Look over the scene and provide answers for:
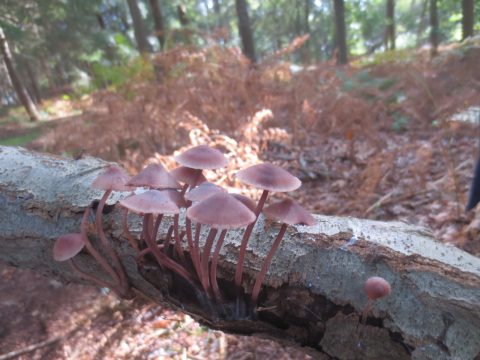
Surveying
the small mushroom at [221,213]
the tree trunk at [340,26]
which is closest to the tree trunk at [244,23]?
the tree trunk at [340,26]

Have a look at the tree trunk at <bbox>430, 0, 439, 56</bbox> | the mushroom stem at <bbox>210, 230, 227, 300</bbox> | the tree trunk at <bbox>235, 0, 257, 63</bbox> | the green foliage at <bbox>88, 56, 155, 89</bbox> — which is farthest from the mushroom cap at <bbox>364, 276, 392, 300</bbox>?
the tree trunk at <bbox>430, 0, 439, 56</bbox>

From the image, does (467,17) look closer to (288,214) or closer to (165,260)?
(288,214)

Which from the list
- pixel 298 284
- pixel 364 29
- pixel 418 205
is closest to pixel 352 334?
pixel 298 284

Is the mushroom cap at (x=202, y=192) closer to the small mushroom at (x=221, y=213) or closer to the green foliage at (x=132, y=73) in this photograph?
the small mushroom at (x=221, y=213)

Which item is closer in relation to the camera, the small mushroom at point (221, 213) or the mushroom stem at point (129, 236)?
the small mushroom at point (221, 213)

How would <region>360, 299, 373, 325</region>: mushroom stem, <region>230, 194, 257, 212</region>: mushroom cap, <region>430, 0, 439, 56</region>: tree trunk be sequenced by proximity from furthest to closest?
1. <region>430, 0, 439, 56</region>: tree trunk
2. <region>230, 194, 257, 212</region>: mushroom cap
3. <region>360, 299, 373, 325</region>: mushroom stem

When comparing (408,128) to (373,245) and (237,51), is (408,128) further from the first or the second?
(373,245)

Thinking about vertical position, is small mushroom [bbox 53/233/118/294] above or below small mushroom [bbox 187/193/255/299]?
below

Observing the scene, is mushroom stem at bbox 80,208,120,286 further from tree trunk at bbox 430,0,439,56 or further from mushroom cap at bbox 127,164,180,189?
tree trunk at bbox 430,0,439,56
